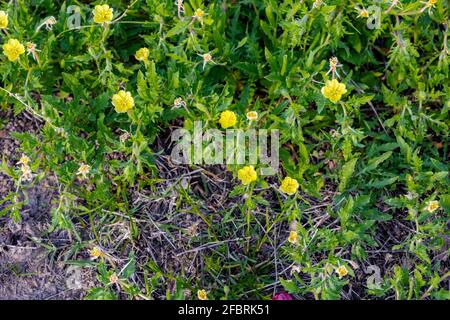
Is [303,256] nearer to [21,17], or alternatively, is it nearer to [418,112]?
[418,112]

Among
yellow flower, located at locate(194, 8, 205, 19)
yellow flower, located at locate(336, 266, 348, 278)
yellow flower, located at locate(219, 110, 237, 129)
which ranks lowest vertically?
yellow flower, located at locate(336, 266, 348, 278)

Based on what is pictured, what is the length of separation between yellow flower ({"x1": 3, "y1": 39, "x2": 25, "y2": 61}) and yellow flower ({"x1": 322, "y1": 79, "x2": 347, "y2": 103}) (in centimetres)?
152

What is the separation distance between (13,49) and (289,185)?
152 cm

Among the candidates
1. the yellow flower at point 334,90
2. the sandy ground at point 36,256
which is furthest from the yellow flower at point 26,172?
the yellow flower at point 334,90

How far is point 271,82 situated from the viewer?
334cm

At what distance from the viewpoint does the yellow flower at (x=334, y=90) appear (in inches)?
116

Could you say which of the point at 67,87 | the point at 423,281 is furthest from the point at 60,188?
the point at 423,281

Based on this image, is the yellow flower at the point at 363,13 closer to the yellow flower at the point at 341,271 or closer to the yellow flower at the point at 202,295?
the yellow flower at the point at 341,271

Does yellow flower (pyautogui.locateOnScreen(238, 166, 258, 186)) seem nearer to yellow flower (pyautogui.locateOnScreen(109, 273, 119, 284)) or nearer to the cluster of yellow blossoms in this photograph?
yellow flower (pyautogui.locateOnScreen(109, 273, 119, 284))

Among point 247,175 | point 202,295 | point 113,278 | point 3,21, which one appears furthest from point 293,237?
point 3,21

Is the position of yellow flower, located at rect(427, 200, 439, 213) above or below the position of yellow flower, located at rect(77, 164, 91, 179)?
below

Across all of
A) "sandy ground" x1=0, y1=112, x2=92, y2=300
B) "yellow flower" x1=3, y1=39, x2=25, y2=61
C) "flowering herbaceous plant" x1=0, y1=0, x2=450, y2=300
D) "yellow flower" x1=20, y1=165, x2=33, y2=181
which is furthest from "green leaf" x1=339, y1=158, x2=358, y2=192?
"yellow flower" x1=3, y1=39, x2=25, y2=61

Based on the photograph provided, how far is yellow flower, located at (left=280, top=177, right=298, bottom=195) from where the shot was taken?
119 inches

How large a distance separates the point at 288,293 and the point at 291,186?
0.55m
